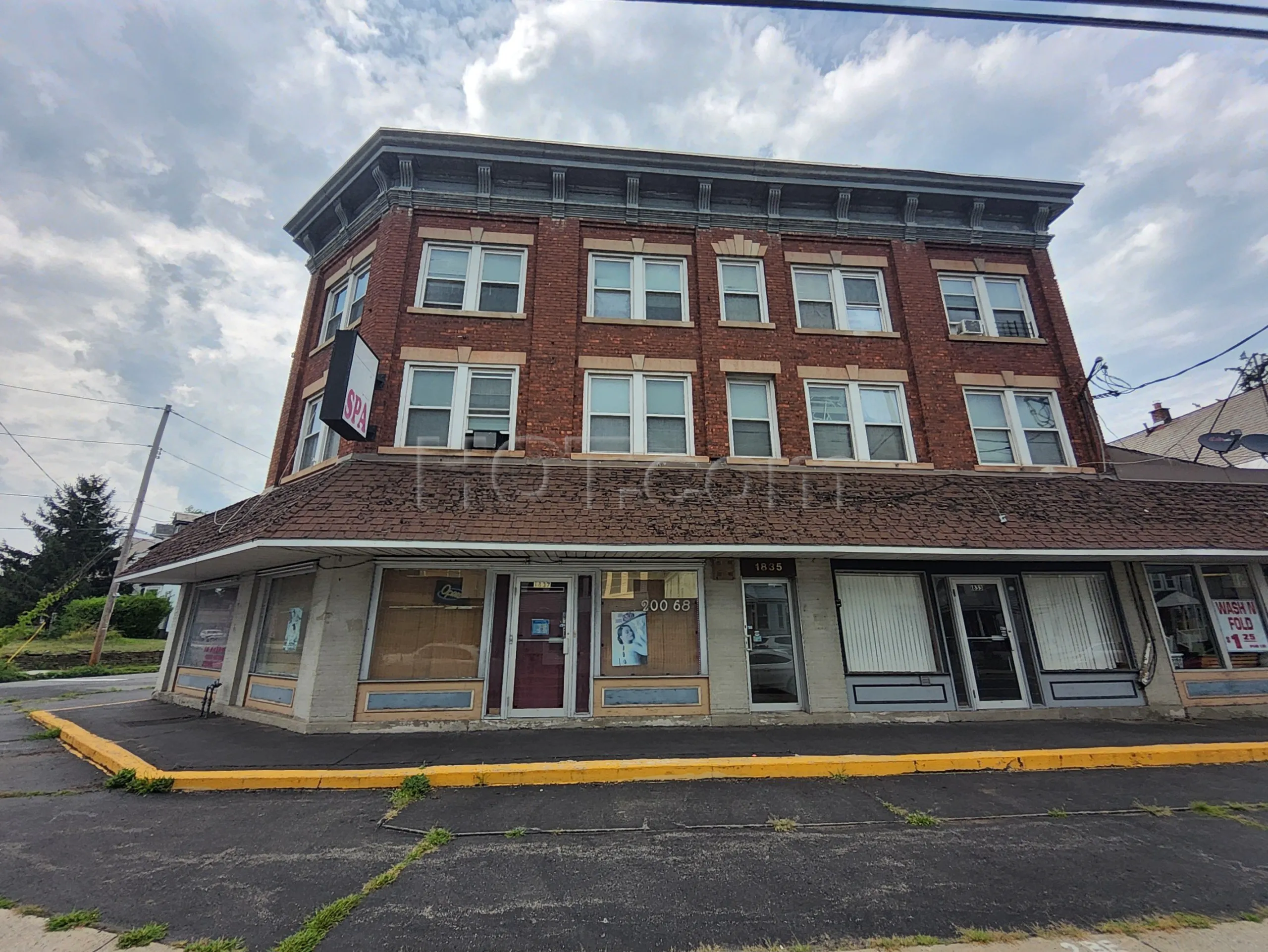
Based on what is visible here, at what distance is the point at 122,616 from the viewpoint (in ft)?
83.7

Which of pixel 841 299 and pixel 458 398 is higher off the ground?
pixel 841 299

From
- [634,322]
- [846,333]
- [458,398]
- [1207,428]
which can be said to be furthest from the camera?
[1207,428]

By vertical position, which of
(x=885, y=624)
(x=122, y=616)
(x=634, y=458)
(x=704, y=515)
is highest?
(x=634, y=458)

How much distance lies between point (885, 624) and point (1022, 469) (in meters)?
4.74

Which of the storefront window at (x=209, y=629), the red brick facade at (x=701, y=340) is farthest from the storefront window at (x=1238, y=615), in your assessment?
the storefront window at (x=209, y=629)

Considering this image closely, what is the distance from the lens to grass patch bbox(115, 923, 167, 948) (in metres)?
3.32

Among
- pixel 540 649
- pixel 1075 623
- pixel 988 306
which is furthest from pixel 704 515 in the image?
pixel 988 306

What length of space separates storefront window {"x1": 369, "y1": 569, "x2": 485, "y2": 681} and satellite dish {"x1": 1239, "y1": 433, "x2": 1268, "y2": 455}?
1619 centimetres

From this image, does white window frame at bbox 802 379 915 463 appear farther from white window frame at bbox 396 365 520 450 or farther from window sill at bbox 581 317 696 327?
white window frame at bbox 396 365 520 450

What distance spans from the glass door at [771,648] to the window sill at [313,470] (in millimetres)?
7921

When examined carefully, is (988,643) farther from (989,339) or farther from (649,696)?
(989,339)

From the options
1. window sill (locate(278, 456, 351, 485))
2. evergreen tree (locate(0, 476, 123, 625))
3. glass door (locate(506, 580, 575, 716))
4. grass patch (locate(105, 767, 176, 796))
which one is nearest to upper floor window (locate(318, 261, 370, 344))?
window sill (locate(278, 456, 351, 485))

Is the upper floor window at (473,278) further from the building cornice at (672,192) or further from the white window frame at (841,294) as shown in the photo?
the white window frame at (841,294)

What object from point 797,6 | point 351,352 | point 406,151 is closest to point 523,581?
point 351,352
